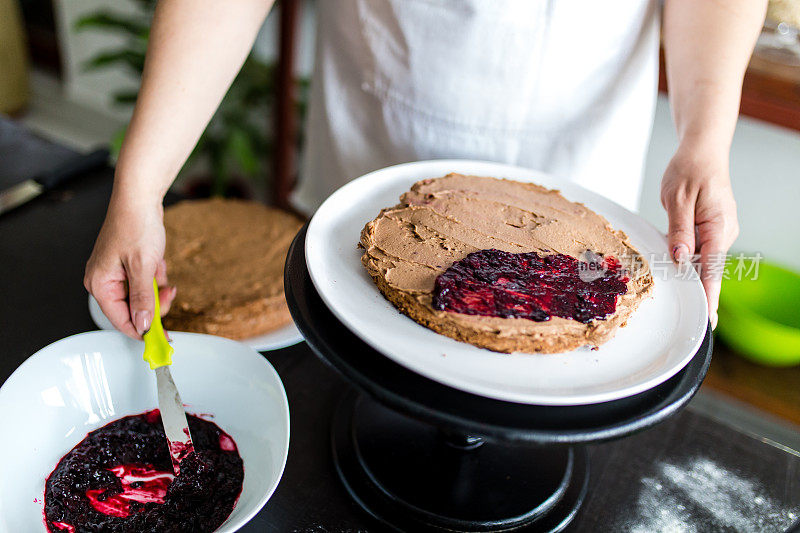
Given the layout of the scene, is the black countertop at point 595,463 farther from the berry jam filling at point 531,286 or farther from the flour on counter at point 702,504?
the berry jam filling at point 531,286

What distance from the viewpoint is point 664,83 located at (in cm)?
234

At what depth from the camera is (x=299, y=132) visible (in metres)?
3.33

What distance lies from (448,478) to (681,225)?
61 centimetres

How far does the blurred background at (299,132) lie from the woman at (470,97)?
0.57 meters

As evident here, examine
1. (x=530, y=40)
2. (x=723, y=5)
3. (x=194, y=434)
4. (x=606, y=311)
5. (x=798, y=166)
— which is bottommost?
(x=798, y=166)

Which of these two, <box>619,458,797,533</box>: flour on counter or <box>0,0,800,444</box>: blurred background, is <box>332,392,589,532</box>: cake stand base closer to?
<box>619,458,797,533</box>: flour on counter

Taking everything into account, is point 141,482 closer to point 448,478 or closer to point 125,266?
point 125,266

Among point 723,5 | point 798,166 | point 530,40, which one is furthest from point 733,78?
point 798,166

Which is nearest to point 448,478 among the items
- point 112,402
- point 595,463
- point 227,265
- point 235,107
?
point 595,463

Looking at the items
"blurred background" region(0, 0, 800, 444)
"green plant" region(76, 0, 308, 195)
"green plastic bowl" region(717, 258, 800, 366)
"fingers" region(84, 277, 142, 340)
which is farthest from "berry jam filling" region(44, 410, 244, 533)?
"green plant" region(76, 0, 308, 195)

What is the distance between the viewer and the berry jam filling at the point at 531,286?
0.89 m

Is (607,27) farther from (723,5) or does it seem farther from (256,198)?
(256,198)

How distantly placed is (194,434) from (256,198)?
2.98m

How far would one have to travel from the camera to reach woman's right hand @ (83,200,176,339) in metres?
1.05
